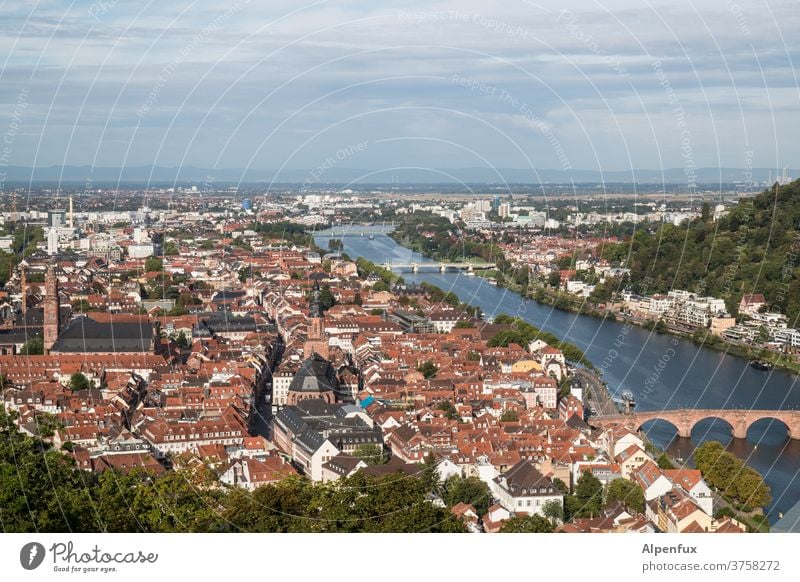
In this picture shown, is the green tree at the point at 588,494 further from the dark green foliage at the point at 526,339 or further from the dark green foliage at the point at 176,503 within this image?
the dark green foliage at the point at 526,339

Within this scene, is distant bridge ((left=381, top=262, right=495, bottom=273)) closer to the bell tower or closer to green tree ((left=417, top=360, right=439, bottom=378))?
the bell tower

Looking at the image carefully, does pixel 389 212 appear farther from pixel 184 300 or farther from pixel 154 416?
pixel 154 416

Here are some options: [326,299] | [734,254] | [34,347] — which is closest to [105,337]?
[34,347]

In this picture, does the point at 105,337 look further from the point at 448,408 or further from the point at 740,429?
the point at 740,429

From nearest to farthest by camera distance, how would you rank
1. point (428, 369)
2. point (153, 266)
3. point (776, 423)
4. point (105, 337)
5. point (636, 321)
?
1. point (776, 423)
2. point (428, 369)
3. point (105, 337)
4. point (636, 321)
5. point (153, 266)

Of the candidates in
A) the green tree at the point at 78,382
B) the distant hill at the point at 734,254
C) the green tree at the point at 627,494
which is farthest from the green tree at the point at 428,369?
the distant hill at the point at 734,254

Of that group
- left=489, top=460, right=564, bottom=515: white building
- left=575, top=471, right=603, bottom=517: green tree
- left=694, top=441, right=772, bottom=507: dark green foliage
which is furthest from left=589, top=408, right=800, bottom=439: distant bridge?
left=489, top=460, right=564, bottom=515: white building
